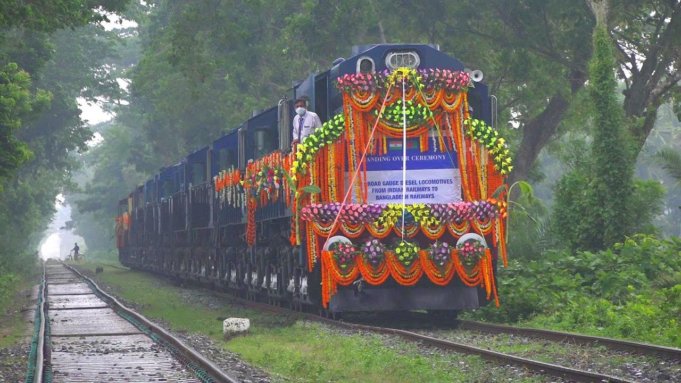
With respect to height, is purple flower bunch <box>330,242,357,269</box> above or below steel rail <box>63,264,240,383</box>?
above

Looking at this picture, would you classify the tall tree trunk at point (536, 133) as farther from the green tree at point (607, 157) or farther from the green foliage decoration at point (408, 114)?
the green foliage decoration at point (408, 114)

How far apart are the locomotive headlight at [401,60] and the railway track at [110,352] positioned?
5085mm

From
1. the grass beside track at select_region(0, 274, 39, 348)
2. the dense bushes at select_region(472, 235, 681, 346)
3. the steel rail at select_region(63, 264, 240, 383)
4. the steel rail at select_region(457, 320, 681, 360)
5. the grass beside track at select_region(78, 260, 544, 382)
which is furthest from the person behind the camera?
the grass beside track at select_region(0, 274, 39, 348)

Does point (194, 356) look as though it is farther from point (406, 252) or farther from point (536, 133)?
point (536, 133)

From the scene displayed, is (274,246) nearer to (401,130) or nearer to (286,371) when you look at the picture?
(401,130)

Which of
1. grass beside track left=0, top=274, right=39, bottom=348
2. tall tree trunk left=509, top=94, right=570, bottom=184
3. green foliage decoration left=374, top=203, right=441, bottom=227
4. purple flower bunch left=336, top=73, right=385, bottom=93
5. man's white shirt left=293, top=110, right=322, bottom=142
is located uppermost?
tall tree trunk left=509, top=94, right=570, bottom=184

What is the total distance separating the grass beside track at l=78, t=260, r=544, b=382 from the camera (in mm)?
11094

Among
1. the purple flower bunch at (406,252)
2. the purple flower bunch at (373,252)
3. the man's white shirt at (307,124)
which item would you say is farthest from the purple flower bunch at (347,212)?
the man's white shirt at (307,124)

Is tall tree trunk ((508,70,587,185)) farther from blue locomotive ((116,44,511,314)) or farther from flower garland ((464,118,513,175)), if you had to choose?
flower garland ((464,118,513,175))

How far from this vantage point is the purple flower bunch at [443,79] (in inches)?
614

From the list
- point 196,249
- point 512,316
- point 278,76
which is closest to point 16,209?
point 278,76

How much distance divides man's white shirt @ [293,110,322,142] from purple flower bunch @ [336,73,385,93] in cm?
100

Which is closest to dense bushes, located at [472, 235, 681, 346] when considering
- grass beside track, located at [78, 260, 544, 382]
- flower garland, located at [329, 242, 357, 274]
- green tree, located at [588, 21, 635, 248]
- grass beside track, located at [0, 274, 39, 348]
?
green tree, located at [588, 21, 635, 248]

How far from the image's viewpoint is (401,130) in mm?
15695
